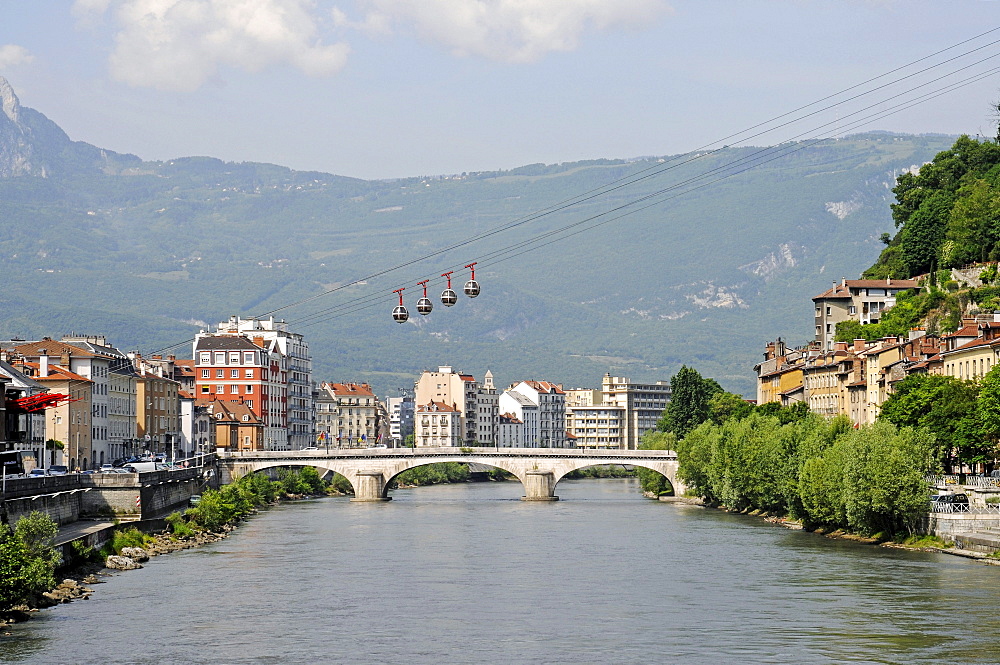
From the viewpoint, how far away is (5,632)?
1973 inches

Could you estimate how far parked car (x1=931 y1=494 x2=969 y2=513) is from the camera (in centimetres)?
7656

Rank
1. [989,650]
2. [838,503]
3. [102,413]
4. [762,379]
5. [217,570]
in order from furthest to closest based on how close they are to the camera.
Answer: [762,379] < [102,413] < [838,503] < [217,570] < [989,650]

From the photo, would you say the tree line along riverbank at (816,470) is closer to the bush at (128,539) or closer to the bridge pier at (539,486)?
the bridge pier at (539,486)

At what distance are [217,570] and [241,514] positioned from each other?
140 ft

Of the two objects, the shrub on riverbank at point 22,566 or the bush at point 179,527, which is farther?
the bush at point 179,527

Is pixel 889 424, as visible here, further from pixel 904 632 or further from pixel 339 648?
pixel 339 648

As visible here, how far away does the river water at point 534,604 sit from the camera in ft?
163

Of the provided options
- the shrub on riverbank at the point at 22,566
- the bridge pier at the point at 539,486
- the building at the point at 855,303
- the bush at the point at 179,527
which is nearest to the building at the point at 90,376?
the bush at the point at 179,527

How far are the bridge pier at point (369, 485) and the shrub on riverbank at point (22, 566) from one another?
91.6 m

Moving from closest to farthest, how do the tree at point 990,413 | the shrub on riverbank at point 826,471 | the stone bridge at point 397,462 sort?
the shrub on riverbank at point 826,471 < the tree at point 990,413 < the stone bridge at point 397,462

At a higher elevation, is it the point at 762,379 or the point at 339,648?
the point at 762,379

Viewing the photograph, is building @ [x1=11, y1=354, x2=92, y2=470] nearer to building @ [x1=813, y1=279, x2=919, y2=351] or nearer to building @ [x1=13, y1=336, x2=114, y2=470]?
building @ [x1=13, y1=336, x2=114, y2=470]

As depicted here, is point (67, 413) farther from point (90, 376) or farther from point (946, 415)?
point (946, 415)

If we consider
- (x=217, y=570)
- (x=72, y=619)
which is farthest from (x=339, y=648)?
(x=217, y=570)
